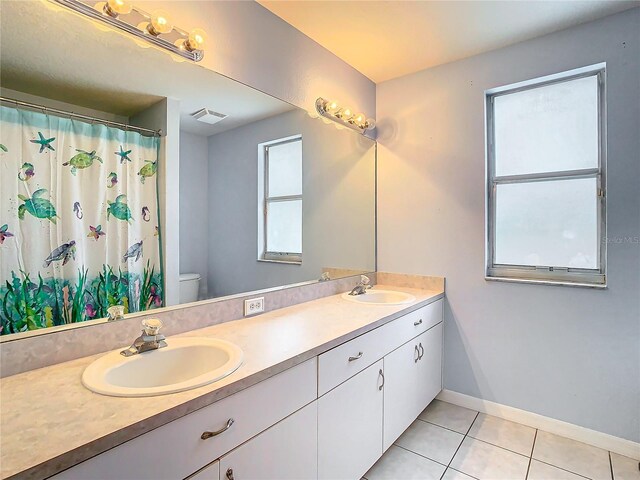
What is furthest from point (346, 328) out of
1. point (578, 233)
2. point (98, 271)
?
point (578, 233)

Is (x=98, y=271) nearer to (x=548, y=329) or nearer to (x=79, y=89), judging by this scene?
(x=79, y=89)

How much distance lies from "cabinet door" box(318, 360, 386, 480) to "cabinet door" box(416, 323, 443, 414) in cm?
52

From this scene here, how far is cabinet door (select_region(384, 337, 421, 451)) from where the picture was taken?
1.71 m

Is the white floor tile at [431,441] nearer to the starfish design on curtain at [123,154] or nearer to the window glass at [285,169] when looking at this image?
the window glass at [285,169]

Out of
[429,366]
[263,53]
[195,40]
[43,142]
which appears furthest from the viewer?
[429,366]

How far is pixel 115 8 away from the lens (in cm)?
119

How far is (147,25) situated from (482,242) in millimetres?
2197

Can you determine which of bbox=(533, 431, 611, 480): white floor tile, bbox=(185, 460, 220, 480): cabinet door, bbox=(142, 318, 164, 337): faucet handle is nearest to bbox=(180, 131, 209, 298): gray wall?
bbox=(142, 318, 164, 337): faucet handle

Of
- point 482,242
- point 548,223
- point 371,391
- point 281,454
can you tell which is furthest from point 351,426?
point 548,223

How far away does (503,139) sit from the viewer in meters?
2.23

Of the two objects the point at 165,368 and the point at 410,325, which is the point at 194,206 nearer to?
the point at 165,368

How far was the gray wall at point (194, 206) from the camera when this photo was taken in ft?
4.85

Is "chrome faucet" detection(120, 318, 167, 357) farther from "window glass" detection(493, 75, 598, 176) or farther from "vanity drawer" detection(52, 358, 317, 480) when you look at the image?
"window glass" detection(493, 75, 598, 176)

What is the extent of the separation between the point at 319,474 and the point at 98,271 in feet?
3.78
